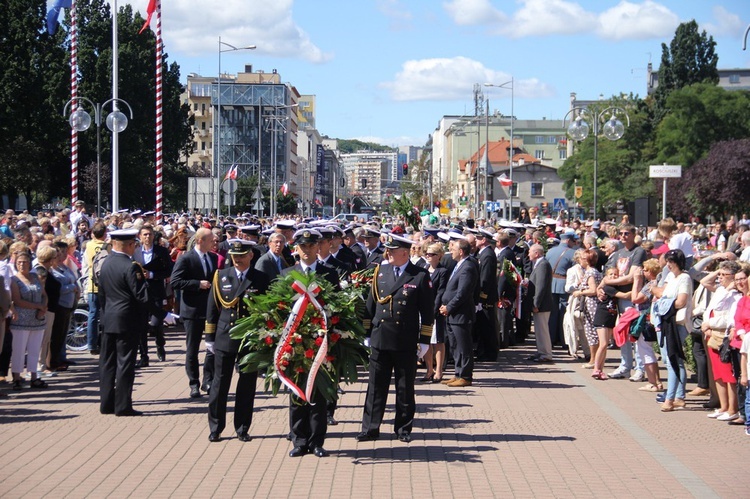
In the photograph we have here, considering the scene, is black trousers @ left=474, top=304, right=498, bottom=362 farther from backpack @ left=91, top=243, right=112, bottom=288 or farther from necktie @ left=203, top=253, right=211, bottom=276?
backpack @ left=91, top=243, right=112, bottom=288

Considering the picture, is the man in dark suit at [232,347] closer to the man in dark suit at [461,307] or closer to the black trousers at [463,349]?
the man in dark suit at [461,307]

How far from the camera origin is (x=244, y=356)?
31.6 feet

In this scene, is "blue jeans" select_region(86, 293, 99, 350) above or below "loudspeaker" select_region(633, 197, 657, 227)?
below

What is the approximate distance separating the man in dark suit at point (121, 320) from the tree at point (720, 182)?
6046 cm

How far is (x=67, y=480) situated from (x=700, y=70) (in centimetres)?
8256

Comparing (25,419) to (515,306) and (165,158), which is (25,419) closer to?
(515,306)

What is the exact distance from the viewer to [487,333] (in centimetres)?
1623

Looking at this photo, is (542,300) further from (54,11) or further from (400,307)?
(54,11)

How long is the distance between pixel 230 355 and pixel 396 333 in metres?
1.65

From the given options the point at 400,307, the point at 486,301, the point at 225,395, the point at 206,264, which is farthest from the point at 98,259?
the point at 400,307

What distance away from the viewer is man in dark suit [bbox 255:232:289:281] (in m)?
12.3

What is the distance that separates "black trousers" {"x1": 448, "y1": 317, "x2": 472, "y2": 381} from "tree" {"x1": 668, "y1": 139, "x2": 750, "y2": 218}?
56769 mm

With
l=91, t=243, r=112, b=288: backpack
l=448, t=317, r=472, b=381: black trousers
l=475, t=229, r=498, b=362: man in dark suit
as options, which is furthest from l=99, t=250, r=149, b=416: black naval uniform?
l=475, t=229, r=498, b=362: man in dark suit

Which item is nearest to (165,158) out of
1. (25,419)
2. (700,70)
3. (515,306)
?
(700,70)
